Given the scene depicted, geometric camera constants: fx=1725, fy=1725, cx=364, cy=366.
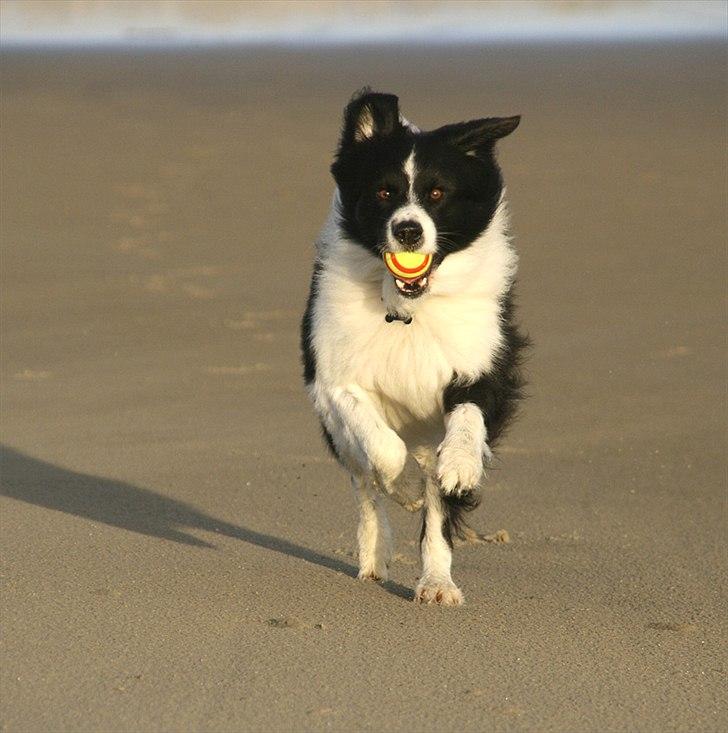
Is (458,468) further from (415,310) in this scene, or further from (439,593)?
(415,310)

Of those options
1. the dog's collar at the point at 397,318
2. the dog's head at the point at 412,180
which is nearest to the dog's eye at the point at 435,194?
the dog's head at the point at 412,180

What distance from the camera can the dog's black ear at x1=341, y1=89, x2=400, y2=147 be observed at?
6348 mm

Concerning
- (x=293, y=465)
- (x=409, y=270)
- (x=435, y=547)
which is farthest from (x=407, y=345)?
(x=293, y=465)

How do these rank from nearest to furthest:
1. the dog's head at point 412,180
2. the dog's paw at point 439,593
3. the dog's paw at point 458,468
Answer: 1. the dog's paw at point 458,468
2. the dog's paw at point 439,593
3. the dog's head at point 412,180

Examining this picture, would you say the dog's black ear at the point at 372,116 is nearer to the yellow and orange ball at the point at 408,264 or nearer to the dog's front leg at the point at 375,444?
the yellow and orange ball at the point at 408,264

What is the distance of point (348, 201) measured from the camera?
6.38 m

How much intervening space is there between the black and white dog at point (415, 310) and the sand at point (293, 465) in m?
0.52

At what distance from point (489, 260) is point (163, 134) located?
16667 mm

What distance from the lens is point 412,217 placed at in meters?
6.04

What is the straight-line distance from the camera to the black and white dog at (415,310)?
6.16m

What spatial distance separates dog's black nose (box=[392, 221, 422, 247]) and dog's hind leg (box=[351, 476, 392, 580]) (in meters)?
1.02

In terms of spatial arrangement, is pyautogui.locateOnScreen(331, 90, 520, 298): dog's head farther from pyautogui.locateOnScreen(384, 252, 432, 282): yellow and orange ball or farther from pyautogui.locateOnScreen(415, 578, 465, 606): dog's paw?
pyautogui.locateOnScreen(415, 578, 465, 606): dog's paw

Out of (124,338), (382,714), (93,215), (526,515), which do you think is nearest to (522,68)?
(93,215)

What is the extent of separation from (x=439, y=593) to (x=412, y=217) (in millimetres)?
1319
